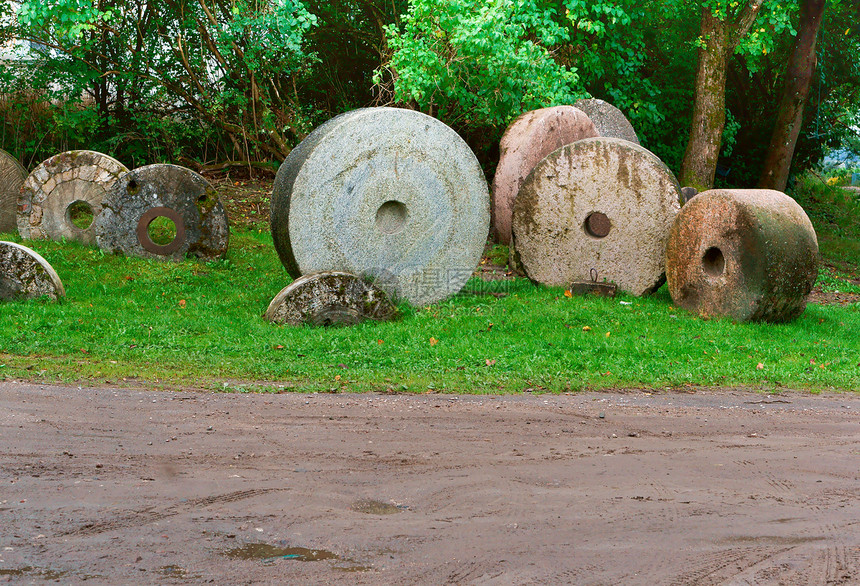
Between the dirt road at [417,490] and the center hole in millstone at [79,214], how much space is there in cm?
616

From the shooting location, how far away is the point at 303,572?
3.26 meters

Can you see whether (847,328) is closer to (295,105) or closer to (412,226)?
(412,226)

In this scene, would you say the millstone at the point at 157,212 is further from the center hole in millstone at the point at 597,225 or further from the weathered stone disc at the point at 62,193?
the center hole in millstone at the point at 597,225

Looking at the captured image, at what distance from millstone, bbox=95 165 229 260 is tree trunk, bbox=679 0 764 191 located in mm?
7239

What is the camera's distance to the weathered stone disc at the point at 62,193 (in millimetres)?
11078

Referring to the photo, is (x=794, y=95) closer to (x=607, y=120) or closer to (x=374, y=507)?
(x=607, y=120)

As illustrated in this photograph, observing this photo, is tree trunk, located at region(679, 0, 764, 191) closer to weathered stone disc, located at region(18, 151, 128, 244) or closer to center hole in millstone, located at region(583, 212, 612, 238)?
center hole in millstone, located at region(583, 212, 612, 238)

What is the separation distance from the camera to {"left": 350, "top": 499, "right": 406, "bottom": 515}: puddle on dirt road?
3787mm

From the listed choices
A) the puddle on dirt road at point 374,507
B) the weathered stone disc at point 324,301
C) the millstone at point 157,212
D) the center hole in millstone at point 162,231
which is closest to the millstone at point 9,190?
the center hole in millstone at point 162,231

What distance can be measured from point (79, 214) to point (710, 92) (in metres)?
9.47

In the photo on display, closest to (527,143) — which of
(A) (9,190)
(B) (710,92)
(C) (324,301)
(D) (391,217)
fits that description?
(D) (391,217)

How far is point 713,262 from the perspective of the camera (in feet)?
28.1

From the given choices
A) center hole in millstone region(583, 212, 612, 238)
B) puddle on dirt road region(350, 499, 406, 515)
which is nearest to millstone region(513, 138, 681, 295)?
center hole in millstone region(583, 212, 612, 238)

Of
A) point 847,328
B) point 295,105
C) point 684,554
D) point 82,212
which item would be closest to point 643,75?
point 295,105
